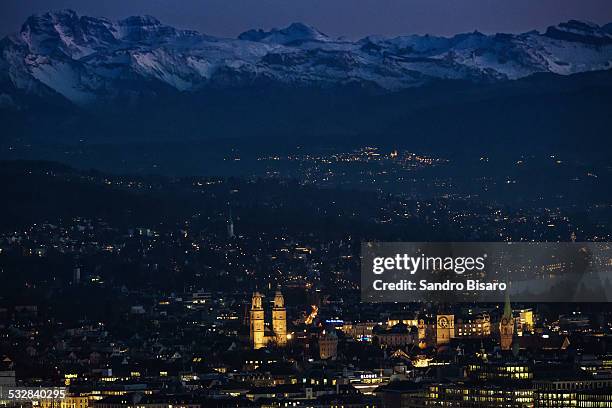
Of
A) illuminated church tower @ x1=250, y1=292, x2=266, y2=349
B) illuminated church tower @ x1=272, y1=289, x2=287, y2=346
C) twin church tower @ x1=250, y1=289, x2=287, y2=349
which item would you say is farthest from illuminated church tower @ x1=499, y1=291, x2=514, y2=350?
illuminated church tower @ x1=250, y1=292, x2=266, y2=349

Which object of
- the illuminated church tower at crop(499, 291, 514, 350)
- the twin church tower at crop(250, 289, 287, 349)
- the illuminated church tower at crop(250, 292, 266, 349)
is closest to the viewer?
the illuminated church tower at crop(499, 291, 514, 350)

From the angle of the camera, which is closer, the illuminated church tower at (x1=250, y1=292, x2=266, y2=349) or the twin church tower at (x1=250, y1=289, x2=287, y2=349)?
the illuminated church tower at (x1=250, y1=292, x2=266, y2=349)

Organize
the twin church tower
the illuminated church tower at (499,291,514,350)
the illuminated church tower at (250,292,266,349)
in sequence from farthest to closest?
the twin church tower → the illuminated church tower at (250,292,266,349) → the illuminated church tower at (499,291,514,350)

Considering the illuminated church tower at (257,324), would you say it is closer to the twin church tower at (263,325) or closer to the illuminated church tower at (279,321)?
the twin church tower at (263,325)

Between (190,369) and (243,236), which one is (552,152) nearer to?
(243,236)

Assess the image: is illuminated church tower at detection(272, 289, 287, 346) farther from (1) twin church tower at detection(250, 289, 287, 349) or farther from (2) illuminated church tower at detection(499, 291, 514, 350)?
Result: (2) illuminated church tower at detection(499, 291, 514, 350)

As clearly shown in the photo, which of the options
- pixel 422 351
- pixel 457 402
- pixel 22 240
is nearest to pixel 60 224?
pixel 22 240

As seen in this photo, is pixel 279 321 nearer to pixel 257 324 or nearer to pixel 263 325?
pixel 263 325
